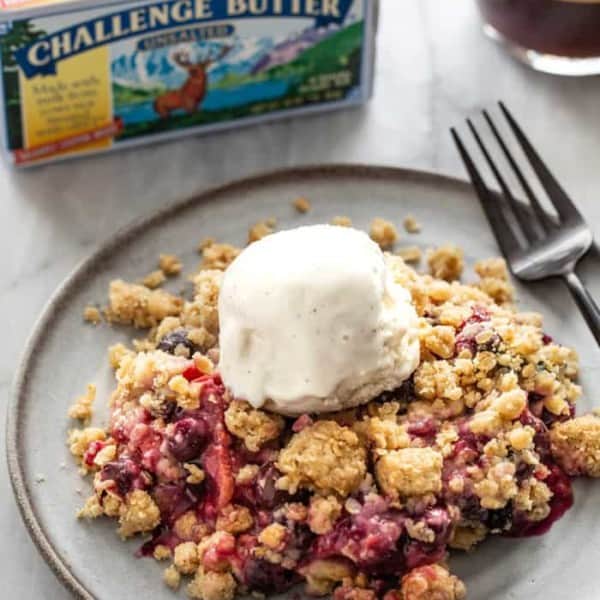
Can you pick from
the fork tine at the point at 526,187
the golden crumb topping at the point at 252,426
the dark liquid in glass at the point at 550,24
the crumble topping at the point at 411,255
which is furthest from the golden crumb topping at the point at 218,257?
the dark liquid in glass at the point at 550,24

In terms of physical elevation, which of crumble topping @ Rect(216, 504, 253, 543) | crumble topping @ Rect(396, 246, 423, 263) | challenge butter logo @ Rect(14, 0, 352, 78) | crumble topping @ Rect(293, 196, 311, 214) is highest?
challenge butter logo @ Rect(14, 0, 352, 78)

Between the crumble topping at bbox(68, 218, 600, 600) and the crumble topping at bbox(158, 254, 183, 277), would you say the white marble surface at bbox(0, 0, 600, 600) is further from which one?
the crumble topping at bbox(68, 218, 600, 600)

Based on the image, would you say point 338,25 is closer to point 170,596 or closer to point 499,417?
point 499,417

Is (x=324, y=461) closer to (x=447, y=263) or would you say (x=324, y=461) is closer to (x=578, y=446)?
(x=578, y=446)

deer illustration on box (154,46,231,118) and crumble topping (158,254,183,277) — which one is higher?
deer illustration on box (154,46,231,118)

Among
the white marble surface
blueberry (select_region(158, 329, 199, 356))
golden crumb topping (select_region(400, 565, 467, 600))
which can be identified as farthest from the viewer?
the white marble surface

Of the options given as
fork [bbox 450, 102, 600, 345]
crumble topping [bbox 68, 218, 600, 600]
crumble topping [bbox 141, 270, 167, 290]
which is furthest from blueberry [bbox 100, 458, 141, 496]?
fork [bbox 450, 102, 600, 345]

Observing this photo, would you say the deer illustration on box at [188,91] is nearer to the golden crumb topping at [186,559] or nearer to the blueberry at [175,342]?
the blueberry at [175,342]

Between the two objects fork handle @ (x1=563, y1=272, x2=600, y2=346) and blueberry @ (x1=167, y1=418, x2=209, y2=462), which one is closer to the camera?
blueberry @ (x1=167, y1=418, x2=209, y2=462)
